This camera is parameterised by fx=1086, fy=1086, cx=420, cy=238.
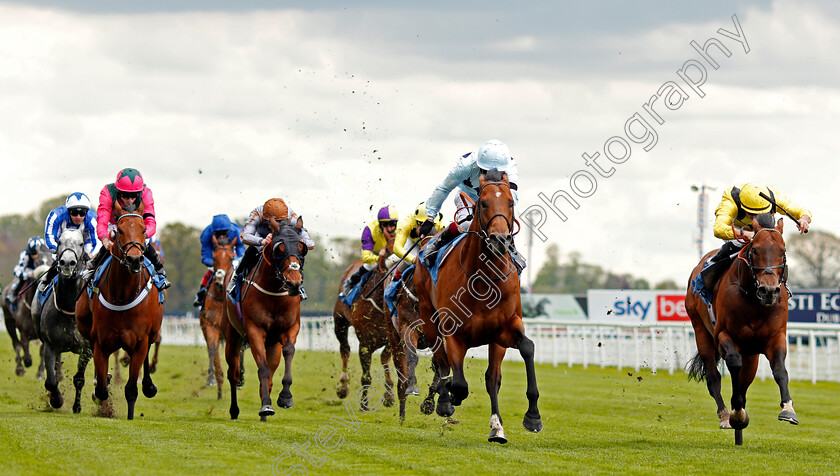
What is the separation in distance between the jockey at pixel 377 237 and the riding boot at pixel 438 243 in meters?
3.42

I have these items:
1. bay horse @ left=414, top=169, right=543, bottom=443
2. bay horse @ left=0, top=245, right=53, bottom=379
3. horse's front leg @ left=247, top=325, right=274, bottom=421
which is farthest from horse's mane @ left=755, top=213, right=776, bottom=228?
bay horse @ left=0, top=245, right=53, bottom=379

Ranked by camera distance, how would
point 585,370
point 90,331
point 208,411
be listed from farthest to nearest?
point 585,370 → point 208,411 → point 90,331

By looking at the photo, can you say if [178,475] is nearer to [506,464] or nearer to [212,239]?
[506,464]

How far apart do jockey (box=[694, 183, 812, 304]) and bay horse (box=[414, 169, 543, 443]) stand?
2.26m

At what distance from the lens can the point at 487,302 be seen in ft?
28.2

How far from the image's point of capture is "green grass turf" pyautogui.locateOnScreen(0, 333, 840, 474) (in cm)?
773

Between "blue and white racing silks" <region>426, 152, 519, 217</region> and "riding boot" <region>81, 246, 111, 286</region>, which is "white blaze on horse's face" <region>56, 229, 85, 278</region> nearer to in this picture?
"riding boot" <region>81, 246, 111, 286</region>

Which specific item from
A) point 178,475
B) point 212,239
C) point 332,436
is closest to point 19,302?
point 212,239

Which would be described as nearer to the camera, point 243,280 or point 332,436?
point 332,436

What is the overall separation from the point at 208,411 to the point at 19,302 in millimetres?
5327

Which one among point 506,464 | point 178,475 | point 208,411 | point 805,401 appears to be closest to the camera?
point 178,475

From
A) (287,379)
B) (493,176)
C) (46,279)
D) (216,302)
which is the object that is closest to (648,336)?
(216,302)

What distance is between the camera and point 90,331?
37.1 ft

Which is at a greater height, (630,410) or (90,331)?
(90,331)
